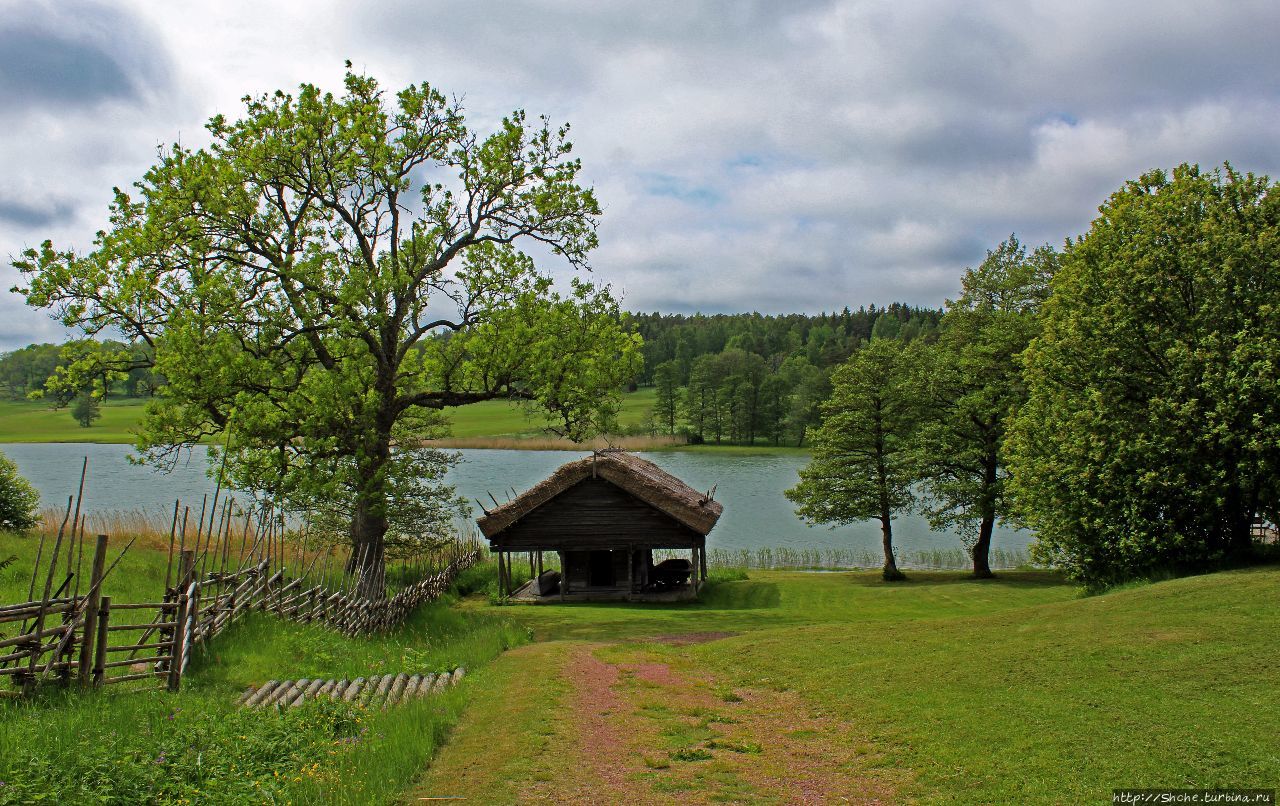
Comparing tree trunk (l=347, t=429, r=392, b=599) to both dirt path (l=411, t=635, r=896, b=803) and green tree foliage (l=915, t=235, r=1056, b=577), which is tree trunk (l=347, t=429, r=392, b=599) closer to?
dirt path (l=411, t=635, r=896, b=803)

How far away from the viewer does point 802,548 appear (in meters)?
40.4

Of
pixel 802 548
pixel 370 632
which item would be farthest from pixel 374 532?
pixel 802 548

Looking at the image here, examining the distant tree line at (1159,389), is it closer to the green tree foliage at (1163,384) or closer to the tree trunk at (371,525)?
the green tree foliage at (1163,384)

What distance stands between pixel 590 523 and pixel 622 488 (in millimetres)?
1714

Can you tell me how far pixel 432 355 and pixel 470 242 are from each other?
3.34 metres

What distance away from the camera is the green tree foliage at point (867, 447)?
109 ft

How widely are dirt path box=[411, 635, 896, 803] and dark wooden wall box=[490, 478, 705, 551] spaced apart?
13.9 meters

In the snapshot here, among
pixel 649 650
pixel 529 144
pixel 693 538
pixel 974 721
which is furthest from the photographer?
pixel 693 538

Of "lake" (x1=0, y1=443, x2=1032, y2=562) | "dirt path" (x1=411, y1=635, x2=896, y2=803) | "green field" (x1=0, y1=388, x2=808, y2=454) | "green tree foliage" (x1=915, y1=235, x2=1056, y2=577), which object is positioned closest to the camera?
"dirt path" (x1=411, y1=635, x2=896, y2=803)

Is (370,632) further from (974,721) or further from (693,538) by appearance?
(974,721)

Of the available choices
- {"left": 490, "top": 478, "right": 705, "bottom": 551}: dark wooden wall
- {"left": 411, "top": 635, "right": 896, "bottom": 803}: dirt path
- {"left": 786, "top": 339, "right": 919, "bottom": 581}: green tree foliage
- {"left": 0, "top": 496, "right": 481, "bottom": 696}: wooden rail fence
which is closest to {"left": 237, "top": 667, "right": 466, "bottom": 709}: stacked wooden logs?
{"left": 411, "top": 635, "right": 896, "bottom": 803}: dirt path

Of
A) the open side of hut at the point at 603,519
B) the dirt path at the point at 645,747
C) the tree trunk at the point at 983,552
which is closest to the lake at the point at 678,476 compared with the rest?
the open side of hut at the point at 603,519

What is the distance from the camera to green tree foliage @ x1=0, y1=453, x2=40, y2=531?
22.5 metres

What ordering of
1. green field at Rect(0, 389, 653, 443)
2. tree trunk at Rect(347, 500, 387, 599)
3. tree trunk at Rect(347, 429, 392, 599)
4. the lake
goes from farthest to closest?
green field at Rect(0, 389, 653, 443), the lake, tree trunk at Rect(347, 500, 387, 599), tree trunk at Rect(347, 429, 392, 599)
